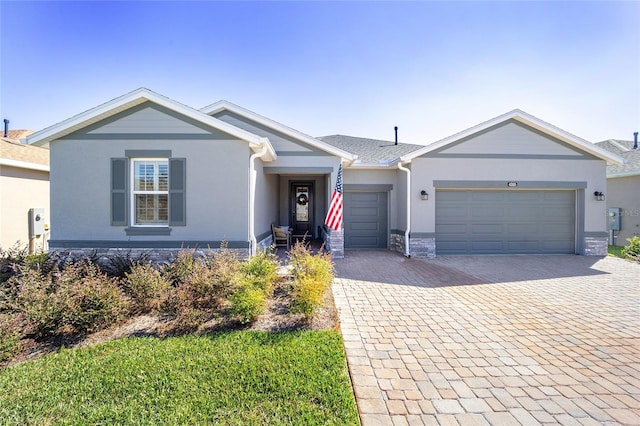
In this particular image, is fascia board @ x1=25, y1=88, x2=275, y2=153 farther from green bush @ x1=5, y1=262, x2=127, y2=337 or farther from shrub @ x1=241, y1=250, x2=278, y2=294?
green bush @ x1=5, y1=262, x2=127, y2=337

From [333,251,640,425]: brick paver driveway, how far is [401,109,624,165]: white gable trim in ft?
15.0

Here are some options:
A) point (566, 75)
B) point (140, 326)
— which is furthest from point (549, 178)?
point (140, 326)

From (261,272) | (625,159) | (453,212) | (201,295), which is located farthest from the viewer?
(625,159)

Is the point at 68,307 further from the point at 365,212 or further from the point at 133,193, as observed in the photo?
the point at 365,212

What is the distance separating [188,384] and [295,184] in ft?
37.1

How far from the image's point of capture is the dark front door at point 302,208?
14.1 meters

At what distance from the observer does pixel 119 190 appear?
25.5 feet

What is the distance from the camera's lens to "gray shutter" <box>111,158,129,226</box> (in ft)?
25.6

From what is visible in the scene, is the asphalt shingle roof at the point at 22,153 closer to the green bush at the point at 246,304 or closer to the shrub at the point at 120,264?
the shrub at the point at 120,264

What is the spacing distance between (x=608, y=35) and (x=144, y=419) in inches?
576

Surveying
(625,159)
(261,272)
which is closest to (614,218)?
(625,159)

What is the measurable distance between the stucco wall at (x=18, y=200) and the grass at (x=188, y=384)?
30.8 feet

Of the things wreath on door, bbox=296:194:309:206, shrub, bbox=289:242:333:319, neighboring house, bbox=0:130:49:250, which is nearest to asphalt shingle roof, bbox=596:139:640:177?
wreath on door, bbox=296:194:309:206

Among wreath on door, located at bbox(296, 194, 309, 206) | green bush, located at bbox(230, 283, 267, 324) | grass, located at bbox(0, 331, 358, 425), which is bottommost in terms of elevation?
grass, located at bbox(0, 331, 358, 425)
